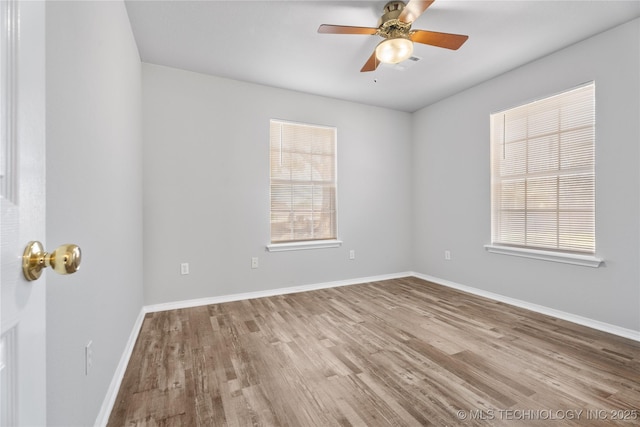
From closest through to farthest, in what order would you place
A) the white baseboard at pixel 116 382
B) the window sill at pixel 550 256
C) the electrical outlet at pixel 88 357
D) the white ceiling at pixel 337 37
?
1. the electrical outlet at pixel 88 357
2. the white baseboard at pixel 116 382
3. the white ceiling at pixel 337 37
4. the window sill at pixel 550 256

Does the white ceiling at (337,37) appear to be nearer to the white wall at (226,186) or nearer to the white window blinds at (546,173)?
the white wall at (226,186)

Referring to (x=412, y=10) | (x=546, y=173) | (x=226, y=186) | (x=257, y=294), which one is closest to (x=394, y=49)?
(x=412, y=10)

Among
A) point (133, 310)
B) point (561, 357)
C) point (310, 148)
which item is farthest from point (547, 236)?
point (133, 310)

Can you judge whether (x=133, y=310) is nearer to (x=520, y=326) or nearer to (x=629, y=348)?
(x=520, y=326)

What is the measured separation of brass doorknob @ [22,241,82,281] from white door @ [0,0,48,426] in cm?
1

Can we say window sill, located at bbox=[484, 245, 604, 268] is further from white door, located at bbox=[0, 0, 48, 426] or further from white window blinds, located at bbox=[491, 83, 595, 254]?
white door, located at bbox=[0, 0, 48, 426]

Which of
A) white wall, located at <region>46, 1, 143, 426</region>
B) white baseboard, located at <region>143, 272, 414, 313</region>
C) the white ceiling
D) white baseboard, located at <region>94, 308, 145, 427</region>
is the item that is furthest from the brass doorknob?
white baseboard, located at <region>143, 272, 414, 313</region>

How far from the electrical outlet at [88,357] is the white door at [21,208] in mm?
883

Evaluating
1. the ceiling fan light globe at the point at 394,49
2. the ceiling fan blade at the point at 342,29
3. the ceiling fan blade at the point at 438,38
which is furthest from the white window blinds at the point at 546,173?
the ceiling fan blade at the point at 342,29

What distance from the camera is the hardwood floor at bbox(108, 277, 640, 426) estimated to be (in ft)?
4.98

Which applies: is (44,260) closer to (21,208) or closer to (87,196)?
(21,208)

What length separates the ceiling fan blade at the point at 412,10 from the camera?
1.85 meters

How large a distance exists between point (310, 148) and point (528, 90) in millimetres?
2610

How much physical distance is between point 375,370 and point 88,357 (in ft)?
5.35
